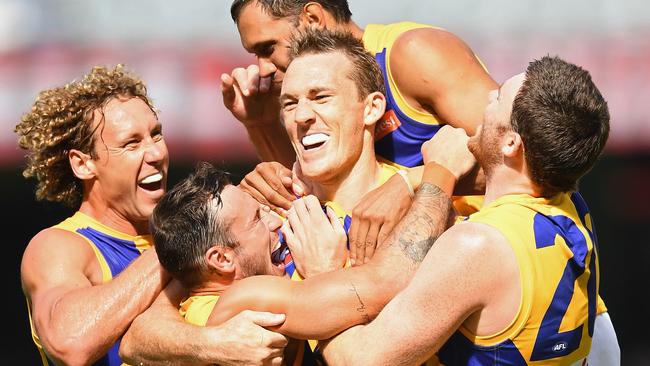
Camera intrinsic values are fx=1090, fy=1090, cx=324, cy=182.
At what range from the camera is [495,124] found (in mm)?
4285

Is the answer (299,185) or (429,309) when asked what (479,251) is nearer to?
(429,309)

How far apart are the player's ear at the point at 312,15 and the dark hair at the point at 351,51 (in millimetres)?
423

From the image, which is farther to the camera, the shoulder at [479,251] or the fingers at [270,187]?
the fingers at [270,187]

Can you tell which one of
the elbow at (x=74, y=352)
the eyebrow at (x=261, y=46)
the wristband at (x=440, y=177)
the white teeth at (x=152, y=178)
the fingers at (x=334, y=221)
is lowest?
the elbow at (x=74, y=352)

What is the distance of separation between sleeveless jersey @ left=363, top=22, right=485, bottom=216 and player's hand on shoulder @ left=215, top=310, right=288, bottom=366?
48.9 inches

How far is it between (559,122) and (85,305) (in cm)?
224

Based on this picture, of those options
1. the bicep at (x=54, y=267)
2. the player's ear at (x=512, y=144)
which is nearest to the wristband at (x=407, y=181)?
the player's ear at (x=512, y=144)

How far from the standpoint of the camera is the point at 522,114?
13.7 feet

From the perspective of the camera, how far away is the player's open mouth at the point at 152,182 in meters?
5.59

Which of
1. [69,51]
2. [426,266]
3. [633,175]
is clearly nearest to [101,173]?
[426,266]

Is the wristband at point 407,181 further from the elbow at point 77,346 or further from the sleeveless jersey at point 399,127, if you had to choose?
the elbow at point 77,346

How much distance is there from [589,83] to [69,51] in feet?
28.1

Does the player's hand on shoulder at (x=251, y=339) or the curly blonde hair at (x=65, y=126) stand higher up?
the curly blonde hair at (x=65, y=126)

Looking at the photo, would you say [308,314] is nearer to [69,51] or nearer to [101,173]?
[101,173]
